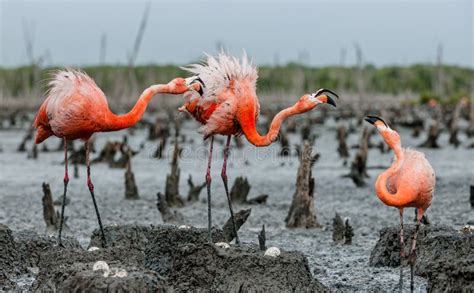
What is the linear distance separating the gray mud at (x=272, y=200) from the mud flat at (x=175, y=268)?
866 millimetres

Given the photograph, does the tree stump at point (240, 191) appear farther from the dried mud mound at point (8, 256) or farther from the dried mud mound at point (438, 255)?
the dried mud mound at point (8, 256)

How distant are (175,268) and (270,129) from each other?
1302 millimetres

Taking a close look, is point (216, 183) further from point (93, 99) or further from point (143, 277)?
point (143, 277)

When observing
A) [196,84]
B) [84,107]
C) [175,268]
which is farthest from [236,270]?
[84,107]

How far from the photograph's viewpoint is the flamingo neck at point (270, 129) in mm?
6031

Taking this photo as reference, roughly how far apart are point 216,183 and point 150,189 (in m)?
1.26

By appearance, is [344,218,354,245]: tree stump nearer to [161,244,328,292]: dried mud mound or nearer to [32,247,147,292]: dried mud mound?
[161,244,328,292]: dried mud mound

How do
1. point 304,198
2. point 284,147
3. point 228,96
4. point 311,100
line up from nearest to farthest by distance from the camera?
point 311,100 → point 228,96 → point 304,198 → point 284,147

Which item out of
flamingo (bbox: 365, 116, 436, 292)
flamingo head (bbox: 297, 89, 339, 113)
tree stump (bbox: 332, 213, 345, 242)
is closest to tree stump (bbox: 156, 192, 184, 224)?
tree stump (bbox: 332, 213, 345, 242)

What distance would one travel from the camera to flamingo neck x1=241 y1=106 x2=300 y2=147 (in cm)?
603

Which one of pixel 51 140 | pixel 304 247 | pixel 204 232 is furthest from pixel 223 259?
pixel 51 140

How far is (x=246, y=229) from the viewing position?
884cm

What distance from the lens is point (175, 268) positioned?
5414 mm

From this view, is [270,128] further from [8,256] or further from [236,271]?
[8,256]
